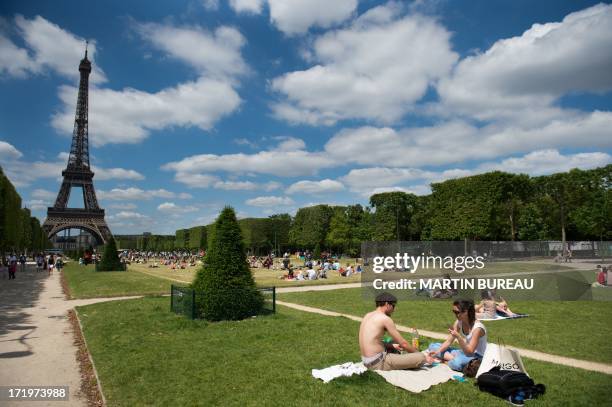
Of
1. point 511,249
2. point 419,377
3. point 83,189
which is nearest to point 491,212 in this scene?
point 511,249

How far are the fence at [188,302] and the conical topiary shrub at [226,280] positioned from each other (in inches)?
7.2

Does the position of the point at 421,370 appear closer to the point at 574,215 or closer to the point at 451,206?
the point at 451,206

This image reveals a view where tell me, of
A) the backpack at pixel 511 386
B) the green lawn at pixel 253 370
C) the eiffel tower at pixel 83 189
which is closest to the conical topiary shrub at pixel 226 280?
the green lawn at pixel 253 370

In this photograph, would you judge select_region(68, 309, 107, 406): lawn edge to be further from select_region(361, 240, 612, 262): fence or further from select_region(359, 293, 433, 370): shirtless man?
select_region(361, 240, 612, 262): fence

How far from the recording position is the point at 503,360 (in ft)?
18.9

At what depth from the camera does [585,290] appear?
60.5ft

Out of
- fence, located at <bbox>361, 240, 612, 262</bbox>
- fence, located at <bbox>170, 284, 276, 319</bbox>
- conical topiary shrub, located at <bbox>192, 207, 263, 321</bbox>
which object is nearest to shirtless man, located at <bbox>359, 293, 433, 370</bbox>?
conical topiary shrub, located at <bbox>192, 207, 263, 321</bbox>

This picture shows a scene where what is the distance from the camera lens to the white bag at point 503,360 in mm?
5746

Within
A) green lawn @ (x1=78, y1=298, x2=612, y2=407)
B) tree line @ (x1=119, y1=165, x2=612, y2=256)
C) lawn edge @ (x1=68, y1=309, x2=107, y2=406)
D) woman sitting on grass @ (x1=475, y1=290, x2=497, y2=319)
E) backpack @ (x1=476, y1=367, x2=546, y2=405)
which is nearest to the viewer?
backpack @ (x1=476, y1=367, x2=546, y2=405)

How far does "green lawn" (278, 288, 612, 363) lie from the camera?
8.75 m

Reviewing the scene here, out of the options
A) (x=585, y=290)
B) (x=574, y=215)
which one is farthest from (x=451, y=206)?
(x=585, y=290)

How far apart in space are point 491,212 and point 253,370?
150ft

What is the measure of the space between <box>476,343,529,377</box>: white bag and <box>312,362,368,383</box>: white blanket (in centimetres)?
171

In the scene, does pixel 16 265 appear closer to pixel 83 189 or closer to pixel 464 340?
pixel 464 340
